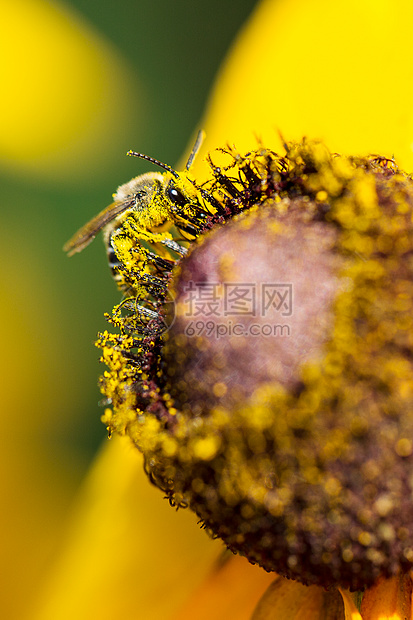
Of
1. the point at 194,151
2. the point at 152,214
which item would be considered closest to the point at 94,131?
the point at 194,151

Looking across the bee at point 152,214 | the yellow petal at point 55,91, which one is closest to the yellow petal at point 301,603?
the bee at point 152,214

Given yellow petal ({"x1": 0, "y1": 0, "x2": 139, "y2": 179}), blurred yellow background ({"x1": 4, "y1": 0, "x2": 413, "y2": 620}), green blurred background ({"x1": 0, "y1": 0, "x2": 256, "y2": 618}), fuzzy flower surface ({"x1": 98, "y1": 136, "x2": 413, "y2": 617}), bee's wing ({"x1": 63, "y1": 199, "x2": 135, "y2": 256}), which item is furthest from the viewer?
yellow petal ({"x1": 0, "y1": 0, "x2": 139, "y2": 179})

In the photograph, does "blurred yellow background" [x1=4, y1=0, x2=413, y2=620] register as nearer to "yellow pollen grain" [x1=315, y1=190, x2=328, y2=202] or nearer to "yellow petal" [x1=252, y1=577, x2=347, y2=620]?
"yellow petal" [x1=252, y1=577, x2=347, y2=620]

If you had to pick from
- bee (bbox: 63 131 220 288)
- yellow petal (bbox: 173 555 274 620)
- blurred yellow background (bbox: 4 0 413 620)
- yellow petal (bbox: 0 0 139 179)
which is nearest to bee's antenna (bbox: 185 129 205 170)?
bee (bbox: 63 131 220 288)

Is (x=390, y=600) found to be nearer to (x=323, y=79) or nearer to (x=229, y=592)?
(x=229, y=592)

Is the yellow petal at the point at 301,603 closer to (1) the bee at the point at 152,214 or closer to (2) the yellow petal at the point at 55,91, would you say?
(1) the bee at the point at 152,214

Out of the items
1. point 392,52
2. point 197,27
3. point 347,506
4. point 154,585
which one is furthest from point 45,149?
point 347,506
